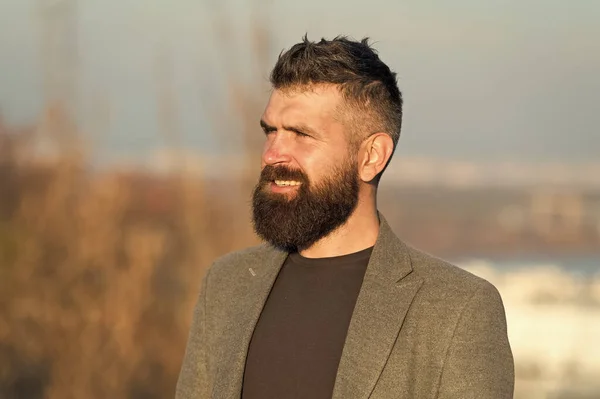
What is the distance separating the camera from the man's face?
2197 mm

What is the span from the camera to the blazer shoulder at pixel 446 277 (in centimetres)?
211

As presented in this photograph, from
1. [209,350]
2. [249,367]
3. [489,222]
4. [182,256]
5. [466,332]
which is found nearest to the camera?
[466,332]

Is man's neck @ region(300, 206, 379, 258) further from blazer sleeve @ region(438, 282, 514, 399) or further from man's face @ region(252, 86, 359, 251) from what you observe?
blazer sleeve @ region(438, 282, 514, 399)

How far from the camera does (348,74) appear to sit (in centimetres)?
228

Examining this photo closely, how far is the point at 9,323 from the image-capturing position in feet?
16.2

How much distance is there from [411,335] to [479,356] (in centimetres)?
15

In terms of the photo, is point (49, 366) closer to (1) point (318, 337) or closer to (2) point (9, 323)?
(2) point (9, 323)

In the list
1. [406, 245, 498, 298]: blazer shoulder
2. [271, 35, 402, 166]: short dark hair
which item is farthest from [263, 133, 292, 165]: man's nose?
[406, 245, 498, 298]: blazer shoulder

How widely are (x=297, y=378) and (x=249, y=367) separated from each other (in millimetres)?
119

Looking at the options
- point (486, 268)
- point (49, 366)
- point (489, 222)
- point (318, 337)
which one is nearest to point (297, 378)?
point (318, 337)

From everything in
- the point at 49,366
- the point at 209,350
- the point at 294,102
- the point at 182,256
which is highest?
the point at 294,102

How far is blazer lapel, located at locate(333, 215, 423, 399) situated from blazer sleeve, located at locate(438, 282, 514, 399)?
0.13m

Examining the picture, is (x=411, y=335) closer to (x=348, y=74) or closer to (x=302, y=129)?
(x=302, y=129)

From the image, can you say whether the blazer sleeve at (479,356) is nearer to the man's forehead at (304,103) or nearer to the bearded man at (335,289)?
the bearded man at (335,289)
